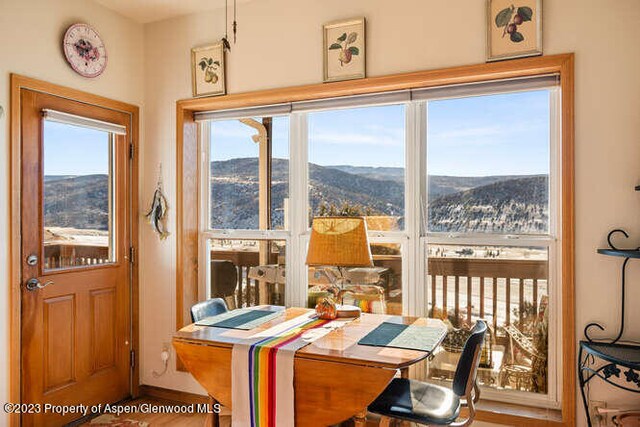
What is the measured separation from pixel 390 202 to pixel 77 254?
194 centimetres

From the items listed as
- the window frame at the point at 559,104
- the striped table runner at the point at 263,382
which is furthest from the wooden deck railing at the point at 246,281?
the striped table runner at the point at 263,382

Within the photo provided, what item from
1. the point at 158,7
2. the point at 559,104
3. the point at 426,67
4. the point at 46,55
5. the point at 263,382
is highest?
the point at 158,7

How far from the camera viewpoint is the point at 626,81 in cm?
215

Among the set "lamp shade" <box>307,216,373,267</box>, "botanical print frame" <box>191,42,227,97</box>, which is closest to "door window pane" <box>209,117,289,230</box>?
"botanical print frame" <box>191,42,227,97</box>

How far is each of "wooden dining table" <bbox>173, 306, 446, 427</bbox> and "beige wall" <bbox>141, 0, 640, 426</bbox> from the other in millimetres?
1114

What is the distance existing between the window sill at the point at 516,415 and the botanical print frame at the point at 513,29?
179cm

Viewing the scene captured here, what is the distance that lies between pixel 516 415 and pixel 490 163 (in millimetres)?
1313

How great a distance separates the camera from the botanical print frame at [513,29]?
2293 millimetres

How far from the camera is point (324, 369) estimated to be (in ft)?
6.00

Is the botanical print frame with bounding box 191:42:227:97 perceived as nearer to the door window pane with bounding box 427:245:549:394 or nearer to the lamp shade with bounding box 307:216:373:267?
the lamp shade with bounding box 307:216:373:267

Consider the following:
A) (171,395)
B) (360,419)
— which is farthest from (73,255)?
(360,419)

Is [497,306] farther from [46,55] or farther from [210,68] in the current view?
[46,55]

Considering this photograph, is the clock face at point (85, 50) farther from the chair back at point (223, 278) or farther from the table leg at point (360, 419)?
the table leg at point (360, 419)

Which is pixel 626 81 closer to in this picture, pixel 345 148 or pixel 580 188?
pixel 580 188
